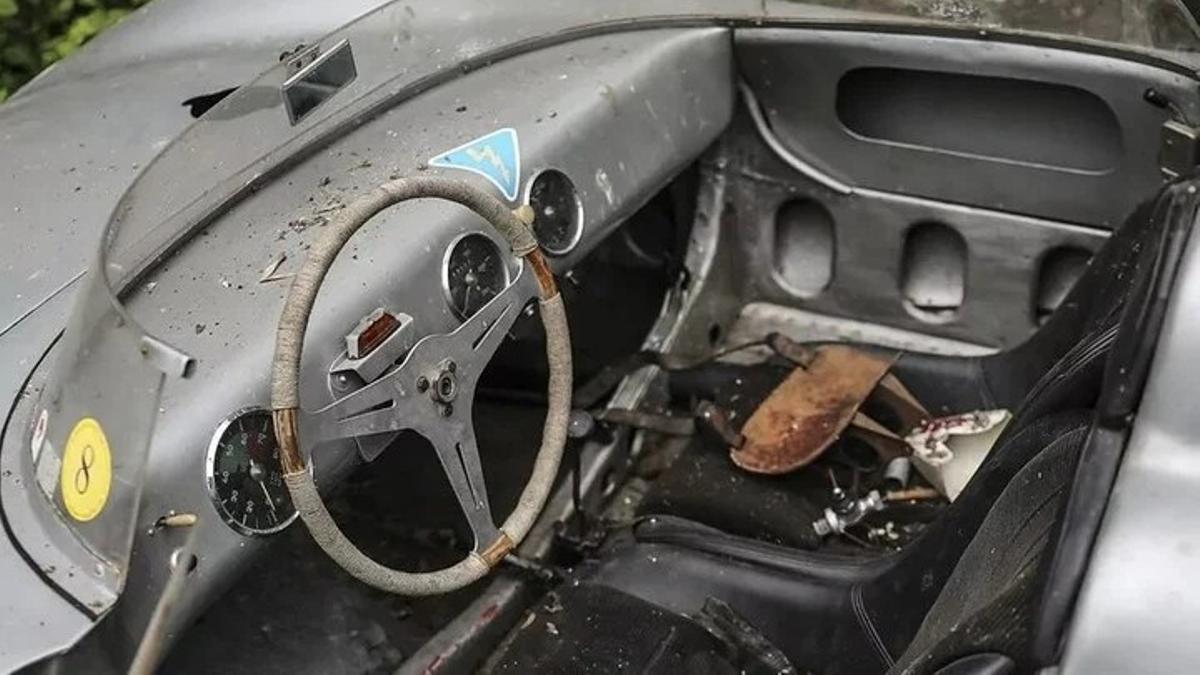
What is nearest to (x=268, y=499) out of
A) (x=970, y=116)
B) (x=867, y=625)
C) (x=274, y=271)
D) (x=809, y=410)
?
(x=274, y=271)

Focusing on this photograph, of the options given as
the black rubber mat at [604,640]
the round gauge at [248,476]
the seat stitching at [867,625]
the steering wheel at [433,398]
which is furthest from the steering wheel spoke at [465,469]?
the seat stitching at [867,625]

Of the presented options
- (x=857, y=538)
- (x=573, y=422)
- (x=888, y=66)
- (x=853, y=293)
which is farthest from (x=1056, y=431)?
(x=853, y=293)

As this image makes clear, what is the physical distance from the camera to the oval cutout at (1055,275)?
7.42 ft

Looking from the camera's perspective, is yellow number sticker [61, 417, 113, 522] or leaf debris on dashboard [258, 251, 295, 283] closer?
yellow number sticker [61, 417, 113, 522]

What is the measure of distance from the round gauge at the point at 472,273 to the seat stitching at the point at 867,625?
1.90 ft

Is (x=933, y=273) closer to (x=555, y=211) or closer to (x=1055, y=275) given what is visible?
(x=1055, y=275)

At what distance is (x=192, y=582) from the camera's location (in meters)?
1.48

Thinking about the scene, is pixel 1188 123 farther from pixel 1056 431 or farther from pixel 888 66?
pixel 1056 431

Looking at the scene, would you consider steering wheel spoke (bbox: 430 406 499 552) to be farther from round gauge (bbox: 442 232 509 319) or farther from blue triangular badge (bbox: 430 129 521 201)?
blue triangular badge (bbox: 430 129 521 201)

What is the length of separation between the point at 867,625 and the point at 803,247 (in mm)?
972

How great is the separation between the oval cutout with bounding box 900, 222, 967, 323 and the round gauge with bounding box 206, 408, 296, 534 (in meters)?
1.26

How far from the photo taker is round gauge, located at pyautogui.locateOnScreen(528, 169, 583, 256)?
188cm

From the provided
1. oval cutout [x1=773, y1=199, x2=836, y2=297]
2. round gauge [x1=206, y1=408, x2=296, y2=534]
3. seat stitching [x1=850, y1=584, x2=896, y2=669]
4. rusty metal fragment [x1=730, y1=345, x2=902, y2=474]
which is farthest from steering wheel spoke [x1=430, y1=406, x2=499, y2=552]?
oval cutout [x1=773, y1=199, x2=836, y2=297]

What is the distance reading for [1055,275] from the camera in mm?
2314
